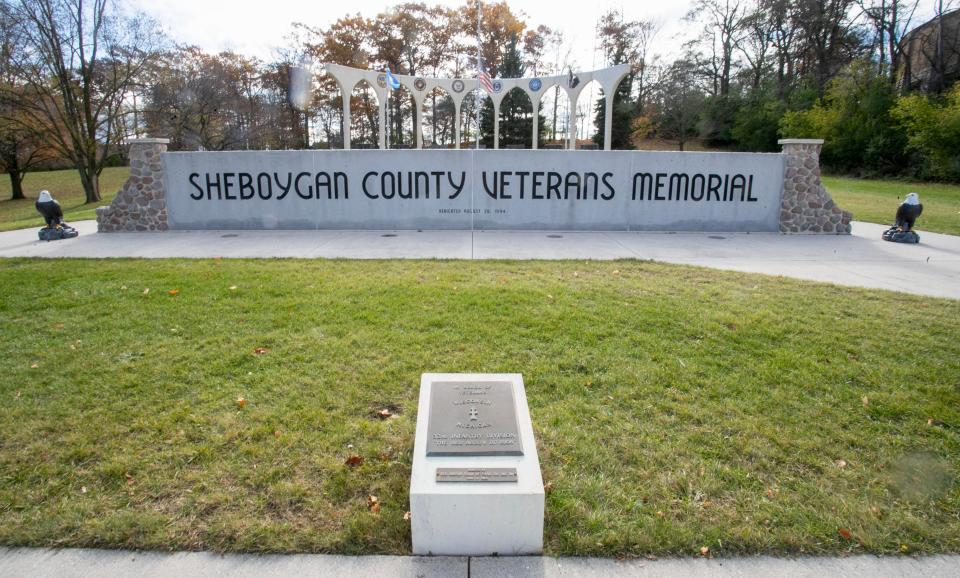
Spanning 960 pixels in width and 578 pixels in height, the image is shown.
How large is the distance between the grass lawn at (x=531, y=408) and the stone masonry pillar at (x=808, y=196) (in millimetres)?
5145

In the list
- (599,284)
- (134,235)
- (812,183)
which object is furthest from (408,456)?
(812,183)

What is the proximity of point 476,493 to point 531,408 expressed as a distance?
131cm

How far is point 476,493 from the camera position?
219 centimetres

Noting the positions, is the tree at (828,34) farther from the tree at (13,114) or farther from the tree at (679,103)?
the tree at (13,114)

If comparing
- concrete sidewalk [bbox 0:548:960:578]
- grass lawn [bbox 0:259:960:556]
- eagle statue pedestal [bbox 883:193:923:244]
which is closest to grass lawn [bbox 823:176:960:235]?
eagle statue pedestal [bbox 883:193:923:244]

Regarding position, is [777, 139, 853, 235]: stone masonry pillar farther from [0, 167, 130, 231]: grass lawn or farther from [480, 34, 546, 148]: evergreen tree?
[0, 167, 130, 231]: grass lawn

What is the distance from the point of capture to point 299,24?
125 feet

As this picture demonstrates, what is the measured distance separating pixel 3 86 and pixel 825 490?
3065 centimetres

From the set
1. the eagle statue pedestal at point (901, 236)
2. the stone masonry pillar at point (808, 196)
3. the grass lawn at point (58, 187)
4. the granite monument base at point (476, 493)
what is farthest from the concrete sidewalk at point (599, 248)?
the grass lawn at point (58, 187)

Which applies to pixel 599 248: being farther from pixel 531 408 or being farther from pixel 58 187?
pixel 58 187

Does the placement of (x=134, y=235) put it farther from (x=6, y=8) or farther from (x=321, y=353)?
(x=6, y=8)

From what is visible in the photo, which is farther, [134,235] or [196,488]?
Answer: [134,235]

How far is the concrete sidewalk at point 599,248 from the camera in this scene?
23.5ft

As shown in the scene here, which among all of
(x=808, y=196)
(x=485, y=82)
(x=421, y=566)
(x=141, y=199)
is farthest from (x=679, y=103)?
(x=421, y=566)
